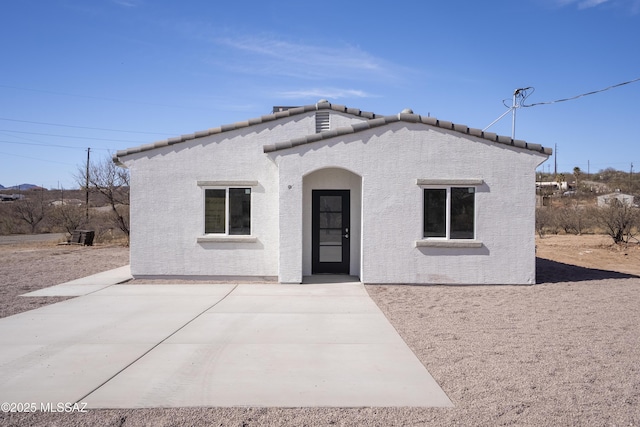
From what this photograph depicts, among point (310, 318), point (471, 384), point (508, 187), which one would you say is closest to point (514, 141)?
point (508, 187)

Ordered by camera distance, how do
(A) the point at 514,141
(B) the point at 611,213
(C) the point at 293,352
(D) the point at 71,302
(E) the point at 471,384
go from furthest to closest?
(B) the point at 611,213 < (A) the point at 514,141 < (D) the point at 71,302 < (C) the point at 293,352 < (E) the point at 471,384

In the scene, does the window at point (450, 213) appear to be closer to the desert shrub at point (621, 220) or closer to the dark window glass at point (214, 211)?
the dark window glass at point (214, 211)

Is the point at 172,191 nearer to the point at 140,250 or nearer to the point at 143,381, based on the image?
the point at 140,250

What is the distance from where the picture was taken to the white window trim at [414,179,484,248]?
39.3ft

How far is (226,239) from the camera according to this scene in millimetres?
12789

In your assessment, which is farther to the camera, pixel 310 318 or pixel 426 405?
pixel 310 318

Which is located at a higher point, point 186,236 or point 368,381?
point 186,236

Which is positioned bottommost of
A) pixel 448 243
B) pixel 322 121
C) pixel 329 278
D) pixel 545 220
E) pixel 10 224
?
pixel 329 278

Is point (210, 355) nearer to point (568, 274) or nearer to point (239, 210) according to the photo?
point (239, 210)

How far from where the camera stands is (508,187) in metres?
12.1


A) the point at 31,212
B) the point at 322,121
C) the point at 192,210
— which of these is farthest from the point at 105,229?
the point at 322,121

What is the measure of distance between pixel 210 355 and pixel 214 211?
6.98 meters

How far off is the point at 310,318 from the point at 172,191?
6.17 meters

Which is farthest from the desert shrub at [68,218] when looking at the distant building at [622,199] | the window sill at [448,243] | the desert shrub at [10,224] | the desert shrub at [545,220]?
the distant building at [622,199]
